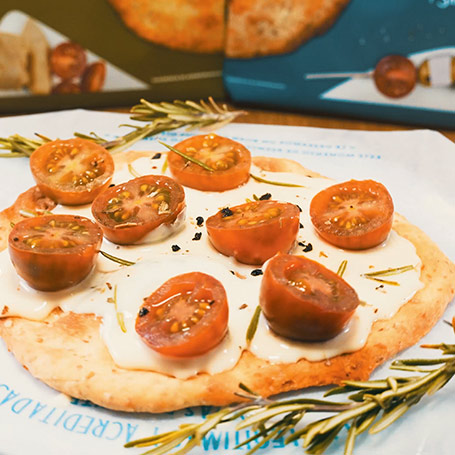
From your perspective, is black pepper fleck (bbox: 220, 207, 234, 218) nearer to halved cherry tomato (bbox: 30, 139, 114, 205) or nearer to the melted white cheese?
the melted white cheese

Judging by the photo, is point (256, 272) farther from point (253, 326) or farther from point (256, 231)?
point (253, 326)

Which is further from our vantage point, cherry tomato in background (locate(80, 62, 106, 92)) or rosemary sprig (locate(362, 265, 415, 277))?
cherry tomato in background (locate(80, 62, 106, 92))

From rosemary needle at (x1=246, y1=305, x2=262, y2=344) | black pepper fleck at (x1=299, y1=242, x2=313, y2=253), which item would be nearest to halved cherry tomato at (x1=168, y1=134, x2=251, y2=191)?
black pepper fleck at (x1=299, y1=242, x2=313, y2=253)

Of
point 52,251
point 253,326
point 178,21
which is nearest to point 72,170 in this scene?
point 52,251

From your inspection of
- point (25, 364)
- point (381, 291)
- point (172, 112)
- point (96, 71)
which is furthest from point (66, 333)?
point (96, 71)

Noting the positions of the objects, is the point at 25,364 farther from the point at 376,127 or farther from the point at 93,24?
the point at 376,127

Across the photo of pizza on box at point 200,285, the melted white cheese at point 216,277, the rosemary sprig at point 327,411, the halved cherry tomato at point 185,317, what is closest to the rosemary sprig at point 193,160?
the photo of pizza on box at point 200,285
